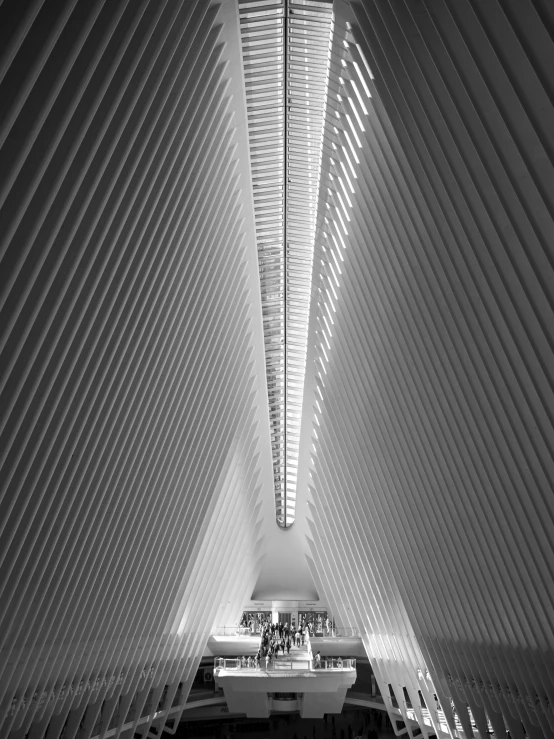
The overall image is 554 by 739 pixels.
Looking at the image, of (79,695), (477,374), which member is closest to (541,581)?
(477,374)

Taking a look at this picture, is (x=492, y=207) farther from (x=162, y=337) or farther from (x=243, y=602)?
(x=243, y=602)

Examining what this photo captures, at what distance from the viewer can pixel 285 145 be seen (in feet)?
47.4

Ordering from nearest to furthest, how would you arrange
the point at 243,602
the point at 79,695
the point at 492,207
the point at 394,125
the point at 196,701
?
the point at 492,207
the point at 394,125
the point at 79,695
the point at 196,701
the point at 243,602

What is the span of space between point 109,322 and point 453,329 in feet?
18.6

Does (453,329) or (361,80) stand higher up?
(361,80)

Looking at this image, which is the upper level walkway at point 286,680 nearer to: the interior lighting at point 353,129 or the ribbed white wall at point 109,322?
the ribbed white wall at point 109,322

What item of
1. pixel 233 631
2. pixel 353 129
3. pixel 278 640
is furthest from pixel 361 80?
pixel 233 631

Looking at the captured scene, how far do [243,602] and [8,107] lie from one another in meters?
34.4

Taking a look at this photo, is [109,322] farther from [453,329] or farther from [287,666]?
[287,666]

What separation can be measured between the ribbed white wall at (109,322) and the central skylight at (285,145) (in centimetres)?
47

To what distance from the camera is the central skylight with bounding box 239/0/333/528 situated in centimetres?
1163

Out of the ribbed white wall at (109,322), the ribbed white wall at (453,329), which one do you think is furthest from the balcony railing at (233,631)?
the ribbed white wall at (453,329)

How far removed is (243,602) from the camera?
37812mm

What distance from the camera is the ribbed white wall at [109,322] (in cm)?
784
